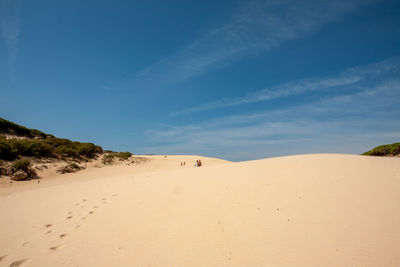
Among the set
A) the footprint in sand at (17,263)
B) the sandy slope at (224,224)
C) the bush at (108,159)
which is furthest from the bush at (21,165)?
the footprint in sand at (17,263)

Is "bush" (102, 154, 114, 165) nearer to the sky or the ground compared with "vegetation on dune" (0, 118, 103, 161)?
nearer to the ground

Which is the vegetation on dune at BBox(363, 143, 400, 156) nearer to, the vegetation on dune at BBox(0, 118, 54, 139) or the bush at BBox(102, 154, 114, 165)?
the bush at BBox(102, 154, 114, 165)

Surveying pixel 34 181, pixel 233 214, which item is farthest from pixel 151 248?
pixel 34 181

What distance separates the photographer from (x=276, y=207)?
15.1ft

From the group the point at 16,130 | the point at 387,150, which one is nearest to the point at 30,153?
the point at 16,130

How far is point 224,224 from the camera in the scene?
4133 millimetres

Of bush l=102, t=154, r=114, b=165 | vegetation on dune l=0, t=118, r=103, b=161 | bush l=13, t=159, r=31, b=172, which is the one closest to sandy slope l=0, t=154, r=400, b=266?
bush l=13, t=159, r=31, b=172

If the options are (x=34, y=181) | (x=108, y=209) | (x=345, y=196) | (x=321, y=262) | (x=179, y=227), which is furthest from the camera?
(x=34, y=181)

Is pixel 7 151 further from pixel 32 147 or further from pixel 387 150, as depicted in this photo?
pixel 387 150

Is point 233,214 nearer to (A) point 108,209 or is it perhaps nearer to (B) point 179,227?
(B) point 179,227

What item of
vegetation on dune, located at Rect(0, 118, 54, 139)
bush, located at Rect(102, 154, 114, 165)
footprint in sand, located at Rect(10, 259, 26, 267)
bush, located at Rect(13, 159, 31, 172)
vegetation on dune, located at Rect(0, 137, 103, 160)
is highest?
vegetation on dune, located at Rect(0, 118, 54, 139)

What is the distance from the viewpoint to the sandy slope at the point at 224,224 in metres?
3.19

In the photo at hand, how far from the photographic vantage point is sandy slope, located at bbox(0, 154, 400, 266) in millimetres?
3186

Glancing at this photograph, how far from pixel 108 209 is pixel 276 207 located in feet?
16.1
